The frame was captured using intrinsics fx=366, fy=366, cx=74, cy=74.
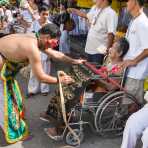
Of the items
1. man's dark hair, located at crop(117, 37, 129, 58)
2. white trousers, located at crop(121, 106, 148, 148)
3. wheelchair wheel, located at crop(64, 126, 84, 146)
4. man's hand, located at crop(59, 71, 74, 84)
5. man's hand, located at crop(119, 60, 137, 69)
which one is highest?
man's dark hair, located at crop(117, 37, 129, 58)

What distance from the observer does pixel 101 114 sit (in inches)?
161

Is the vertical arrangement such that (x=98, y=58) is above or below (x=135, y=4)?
below

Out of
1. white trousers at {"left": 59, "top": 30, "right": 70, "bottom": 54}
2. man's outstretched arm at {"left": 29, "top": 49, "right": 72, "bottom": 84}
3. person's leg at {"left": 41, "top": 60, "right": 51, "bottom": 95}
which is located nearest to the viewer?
man's outstretched arm at {"left": 29, "top": 49, "right": 72, "bottom": 84}

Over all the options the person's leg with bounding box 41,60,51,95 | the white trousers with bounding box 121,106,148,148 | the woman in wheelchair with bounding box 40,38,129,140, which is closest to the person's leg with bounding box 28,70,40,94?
the person's leg with bounding box 41,60,51,95

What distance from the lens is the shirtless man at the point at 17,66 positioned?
385cm

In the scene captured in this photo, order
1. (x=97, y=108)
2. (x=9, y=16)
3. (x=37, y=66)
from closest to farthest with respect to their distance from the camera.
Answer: (x=37, y=66)
(x=97, y=108)
(x=9, y=16)

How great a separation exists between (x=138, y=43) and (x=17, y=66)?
1.38 metres

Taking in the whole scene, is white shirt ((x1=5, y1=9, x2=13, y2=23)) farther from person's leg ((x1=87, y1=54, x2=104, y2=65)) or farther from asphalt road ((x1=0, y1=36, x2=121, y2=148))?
asphalt road ((x1=0, y1=36, x2=121, y2=148))

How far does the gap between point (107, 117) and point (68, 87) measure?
58cm

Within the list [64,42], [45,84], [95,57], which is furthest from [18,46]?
[64,42]

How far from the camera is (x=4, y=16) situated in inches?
338

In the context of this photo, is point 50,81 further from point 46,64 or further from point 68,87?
point 46,64

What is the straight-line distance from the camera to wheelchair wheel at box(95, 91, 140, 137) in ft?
13.4

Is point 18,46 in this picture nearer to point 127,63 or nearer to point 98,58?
point 127,63
